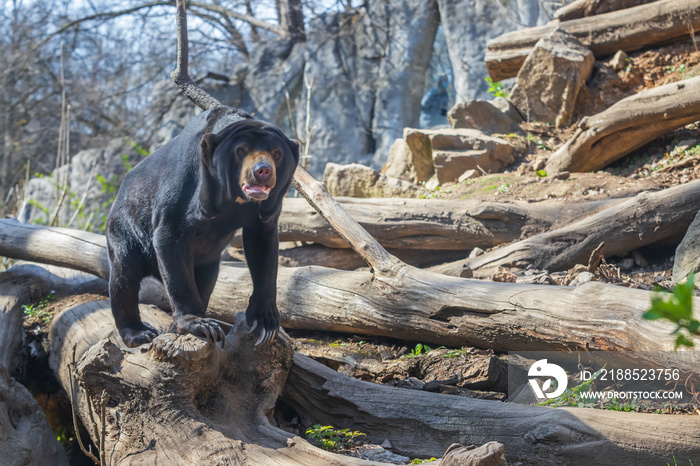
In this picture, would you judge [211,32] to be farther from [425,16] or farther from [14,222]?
[14,222]

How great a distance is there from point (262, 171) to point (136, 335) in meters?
1.43

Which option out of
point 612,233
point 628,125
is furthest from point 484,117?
point 612,233

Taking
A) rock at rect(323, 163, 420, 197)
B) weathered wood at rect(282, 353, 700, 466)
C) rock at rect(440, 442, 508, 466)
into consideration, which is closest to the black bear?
weathered wood at rect(282, 353, 700, 466)

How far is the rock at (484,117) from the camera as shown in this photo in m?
8.08

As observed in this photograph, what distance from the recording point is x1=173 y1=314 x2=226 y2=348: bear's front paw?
9.43 ft

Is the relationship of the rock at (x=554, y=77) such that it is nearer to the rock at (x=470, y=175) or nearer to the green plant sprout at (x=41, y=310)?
the rock at (x=470, y=175)

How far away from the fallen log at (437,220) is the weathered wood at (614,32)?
3.03m

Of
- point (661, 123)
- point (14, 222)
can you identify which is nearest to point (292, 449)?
point (14, 222)

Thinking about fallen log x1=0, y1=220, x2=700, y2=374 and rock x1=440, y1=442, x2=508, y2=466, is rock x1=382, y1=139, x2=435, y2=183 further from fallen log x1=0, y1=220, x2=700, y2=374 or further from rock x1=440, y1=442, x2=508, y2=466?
rock x1=440, y1=442, x2=508, y2=466

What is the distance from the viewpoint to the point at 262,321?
3207 mm

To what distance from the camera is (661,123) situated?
19.7 ft

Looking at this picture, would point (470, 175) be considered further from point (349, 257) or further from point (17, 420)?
point (17, 420)

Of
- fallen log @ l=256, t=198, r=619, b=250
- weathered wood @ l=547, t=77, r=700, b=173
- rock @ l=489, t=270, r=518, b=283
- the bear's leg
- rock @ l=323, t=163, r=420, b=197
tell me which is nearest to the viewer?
the bear's leg

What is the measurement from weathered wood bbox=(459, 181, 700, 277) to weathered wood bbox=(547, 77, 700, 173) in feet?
4.54
